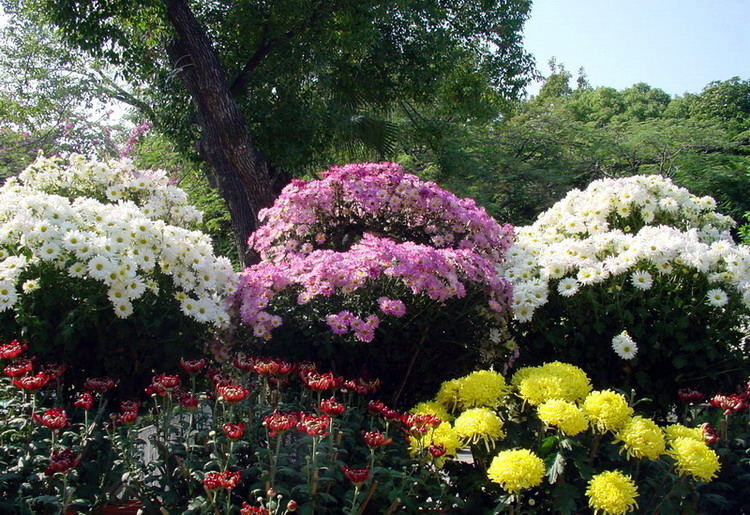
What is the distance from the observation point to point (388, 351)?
11.3 feet

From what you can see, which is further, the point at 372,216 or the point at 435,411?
the point at 372,216

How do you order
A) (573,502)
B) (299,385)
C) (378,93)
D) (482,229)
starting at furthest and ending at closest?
(378,93), (482,229), (299,385), (573,502)

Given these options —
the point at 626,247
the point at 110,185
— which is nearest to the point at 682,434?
the point at 626,247

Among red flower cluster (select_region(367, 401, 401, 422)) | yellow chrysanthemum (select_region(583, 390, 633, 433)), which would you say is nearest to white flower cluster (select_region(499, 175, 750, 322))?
yellow chrysanthemum (select_region(583, 390, 633, 433))

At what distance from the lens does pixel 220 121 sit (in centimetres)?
758

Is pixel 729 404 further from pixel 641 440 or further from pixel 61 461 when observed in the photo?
pixel 61 461

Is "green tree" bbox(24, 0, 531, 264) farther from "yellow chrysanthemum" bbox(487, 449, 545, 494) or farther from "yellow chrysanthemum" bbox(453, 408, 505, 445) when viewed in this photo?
"yellow chrysanthemum" bbox(487, 449, 545, 494)

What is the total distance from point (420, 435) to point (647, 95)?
110 feet

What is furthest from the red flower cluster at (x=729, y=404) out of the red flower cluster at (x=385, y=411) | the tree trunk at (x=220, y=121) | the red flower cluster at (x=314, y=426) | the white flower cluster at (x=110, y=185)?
the tree trunk at (x=220, y=121)

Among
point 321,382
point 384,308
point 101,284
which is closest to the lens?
point 321,382

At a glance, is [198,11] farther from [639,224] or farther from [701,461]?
[701,461]

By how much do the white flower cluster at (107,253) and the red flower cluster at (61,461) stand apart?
0.77m

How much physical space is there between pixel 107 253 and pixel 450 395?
68.9 inches

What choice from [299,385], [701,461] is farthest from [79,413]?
[701,461]
